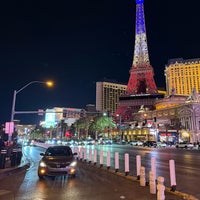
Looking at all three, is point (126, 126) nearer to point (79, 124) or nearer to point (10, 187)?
point (79, 124)

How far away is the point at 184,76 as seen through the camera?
543 feet

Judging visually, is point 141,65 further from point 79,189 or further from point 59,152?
point 79,189

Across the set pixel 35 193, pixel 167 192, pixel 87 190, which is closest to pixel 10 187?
pixel 35 193

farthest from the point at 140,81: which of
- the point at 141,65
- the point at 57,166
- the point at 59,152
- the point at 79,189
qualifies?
the point at 79,189

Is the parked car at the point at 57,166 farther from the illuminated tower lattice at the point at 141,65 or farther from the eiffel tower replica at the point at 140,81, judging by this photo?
the illuminated tower lattice at the point at 141,65

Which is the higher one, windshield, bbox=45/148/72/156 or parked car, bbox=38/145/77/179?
windshield, bbox=45/148/72/156

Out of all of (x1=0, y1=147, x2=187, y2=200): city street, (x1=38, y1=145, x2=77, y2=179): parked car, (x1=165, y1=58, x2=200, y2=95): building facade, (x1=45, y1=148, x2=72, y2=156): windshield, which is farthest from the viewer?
(x1=165, y1=58, x2=200, y2=95): building facade

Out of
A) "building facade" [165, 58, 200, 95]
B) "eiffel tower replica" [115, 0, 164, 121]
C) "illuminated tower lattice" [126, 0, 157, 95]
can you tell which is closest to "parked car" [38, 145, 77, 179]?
"eiffel tower replica" [115, 0, 164, 121]

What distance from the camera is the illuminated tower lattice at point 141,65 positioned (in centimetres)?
11288

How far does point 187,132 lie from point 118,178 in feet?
232

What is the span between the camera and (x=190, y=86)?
162625mm

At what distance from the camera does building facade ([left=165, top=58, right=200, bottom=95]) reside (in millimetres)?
162000

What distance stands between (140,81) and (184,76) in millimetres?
58562

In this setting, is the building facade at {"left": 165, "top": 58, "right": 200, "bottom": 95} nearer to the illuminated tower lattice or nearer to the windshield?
the illuminated tower lattice
